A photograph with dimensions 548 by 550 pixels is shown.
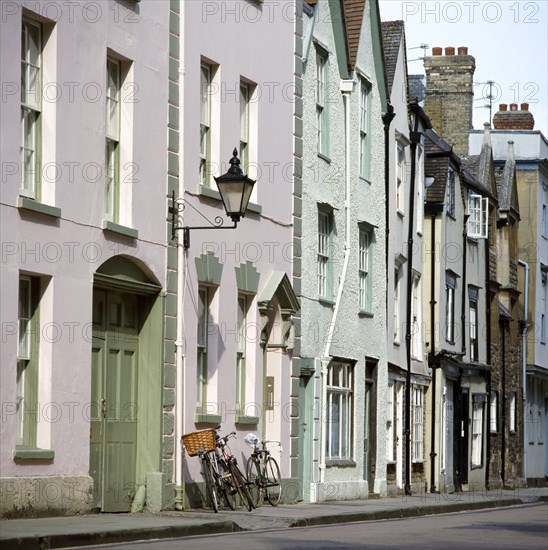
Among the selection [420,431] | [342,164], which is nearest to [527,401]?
[420,431]

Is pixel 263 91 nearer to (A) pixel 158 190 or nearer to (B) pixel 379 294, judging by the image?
(A) pixel 158 190

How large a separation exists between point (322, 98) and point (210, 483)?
30.0 ft

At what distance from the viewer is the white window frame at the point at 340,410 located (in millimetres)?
28406

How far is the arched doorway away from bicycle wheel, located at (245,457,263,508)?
3.06 metres

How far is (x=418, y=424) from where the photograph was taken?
121 feet

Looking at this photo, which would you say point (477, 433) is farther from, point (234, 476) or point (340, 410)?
point (234, 476)

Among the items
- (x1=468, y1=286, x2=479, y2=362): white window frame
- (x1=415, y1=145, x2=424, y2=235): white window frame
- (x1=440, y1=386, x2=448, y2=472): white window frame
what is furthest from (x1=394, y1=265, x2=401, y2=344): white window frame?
(x1=468, y1=286, x2=479, y2=362): white window frame

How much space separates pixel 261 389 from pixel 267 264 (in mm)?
1999

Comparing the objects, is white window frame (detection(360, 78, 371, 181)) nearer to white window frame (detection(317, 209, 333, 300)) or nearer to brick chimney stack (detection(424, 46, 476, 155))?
white window frame (detection(317, 209, 333, 300))

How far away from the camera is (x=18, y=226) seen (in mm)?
17219

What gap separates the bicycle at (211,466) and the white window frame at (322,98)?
308 inches

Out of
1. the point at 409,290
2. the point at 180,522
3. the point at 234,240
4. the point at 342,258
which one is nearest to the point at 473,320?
the point at 409,290

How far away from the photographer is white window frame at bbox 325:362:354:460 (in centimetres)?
2841

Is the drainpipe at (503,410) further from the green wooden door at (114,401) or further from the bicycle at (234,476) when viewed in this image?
the green wooden door at (114,401)
